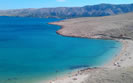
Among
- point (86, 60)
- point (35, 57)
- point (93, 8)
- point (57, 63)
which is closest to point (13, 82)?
point (57, 63)

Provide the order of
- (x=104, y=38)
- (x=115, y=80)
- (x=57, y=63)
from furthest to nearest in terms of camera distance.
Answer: (x=104, y=38) < (x=57, y=63) < (x=115, y=80)

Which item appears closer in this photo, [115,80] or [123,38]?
[115,80]

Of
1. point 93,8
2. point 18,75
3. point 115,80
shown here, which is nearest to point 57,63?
point 18,75

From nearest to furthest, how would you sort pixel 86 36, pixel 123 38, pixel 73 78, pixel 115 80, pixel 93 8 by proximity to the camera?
pixel 115 80 → pixel 73 78 → pixel 123 38 → pixel 86 36 → pixel 93 8

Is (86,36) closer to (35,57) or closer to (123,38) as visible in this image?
(123,38)

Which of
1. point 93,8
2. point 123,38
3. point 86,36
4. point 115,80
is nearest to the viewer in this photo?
point 115,80

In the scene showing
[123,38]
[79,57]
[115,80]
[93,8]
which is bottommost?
[115,80]

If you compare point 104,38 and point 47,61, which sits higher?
point 104,38

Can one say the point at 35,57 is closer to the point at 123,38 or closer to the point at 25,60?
the point at 25,60

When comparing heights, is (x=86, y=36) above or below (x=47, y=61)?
above
